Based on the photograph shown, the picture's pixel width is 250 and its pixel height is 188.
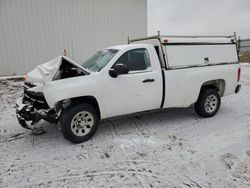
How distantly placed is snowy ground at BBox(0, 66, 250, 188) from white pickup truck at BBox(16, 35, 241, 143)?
436 millimetres

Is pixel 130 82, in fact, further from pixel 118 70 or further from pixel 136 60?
pixel 136 60

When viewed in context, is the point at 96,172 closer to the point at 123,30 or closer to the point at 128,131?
the point at 128,131

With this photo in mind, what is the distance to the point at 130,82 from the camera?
4.29m

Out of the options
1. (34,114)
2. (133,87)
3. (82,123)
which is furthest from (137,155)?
(34,114)

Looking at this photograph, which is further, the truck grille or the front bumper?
the truck grille

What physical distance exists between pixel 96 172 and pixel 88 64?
2.53 metres

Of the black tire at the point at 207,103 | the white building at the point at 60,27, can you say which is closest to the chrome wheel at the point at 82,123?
the black tire at the point at 207,103

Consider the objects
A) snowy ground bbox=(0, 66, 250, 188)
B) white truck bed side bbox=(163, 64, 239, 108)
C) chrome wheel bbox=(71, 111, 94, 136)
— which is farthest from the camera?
white truck bed side bbox=(163, 64, 239, 108)

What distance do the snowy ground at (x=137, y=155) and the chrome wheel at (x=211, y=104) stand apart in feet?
0.79

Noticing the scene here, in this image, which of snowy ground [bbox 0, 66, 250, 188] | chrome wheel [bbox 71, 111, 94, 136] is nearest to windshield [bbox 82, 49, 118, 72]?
chrome wheel [bbox 71, 111, 94, 136]

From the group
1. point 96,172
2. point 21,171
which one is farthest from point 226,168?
point 21,171

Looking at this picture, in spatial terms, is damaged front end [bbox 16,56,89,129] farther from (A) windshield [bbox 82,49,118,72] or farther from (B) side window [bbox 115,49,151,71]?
(B) side window [bbox 115,49,151,71]

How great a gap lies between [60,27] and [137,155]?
9951 mm

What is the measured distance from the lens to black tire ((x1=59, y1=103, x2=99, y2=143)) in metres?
3.83
